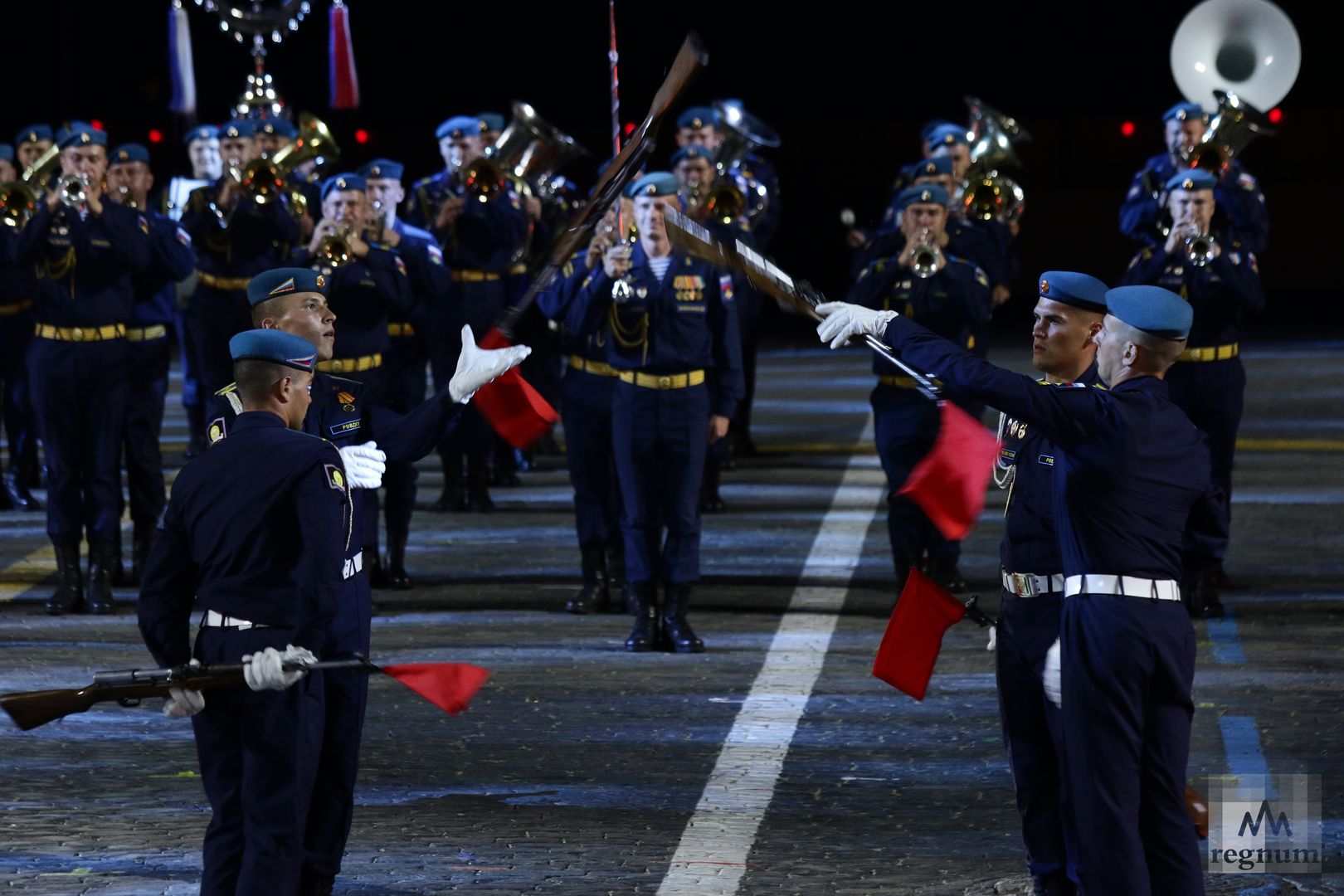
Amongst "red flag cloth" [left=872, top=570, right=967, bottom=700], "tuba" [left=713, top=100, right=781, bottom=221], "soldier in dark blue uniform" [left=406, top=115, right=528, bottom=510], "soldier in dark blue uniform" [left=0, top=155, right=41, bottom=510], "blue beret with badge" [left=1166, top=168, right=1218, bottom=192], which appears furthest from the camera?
"tuba" [left=713, top=100, right=781, bottom=221]

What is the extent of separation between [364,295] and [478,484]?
11.3ft

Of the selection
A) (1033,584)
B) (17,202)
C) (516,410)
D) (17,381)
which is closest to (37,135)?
(17,381)

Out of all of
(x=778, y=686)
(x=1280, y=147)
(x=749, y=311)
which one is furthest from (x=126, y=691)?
(x=1280, y=147)

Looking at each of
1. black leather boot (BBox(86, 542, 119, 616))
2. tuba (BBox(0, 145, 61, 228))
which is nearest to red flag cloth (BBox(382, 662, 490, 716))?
black leather boot (BBox(86, 542, 119, 616))

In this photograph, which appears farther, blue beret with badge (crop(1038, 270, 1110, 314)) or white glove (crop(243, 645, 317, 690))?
blue beret with badge (crop(1038, 270, 1110, 314))

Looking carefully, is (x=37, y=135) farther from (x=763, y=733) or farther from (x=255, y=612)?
(x=255, y=612)

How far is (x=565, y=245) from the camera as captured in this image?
27.7ft

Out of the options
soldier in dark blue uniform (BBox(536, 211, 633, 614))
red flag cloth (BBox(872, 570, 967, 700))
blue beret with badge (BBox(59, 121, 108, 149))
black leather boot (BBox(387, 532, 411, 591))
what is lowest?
black leather boot (BBox(387, 532, 411, 591))

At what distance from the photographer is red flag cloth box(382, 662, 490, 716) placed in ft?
20.9

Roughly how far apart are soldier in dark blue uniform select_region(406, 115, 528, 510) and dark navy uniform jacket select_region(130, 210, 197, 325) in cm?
298

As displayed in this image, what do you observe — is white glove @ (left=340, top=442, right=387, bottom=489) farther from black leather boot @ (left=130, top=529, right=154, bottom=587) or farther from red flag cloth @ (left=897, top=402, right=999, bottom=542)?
black leather boot @ (left=130, top=529, right=154, bottom=587)

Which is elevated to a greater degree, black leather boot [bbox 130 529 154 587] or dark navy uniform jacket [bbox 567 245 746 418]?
dark navy uniform jacket [bbox 567 245 746 418]

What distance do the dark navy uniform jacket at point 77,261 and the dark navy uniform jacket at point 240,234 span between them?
285cm

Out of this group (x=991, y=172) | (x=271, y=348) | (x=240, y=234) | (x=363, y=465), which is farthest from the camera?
(x=991, y=172)
